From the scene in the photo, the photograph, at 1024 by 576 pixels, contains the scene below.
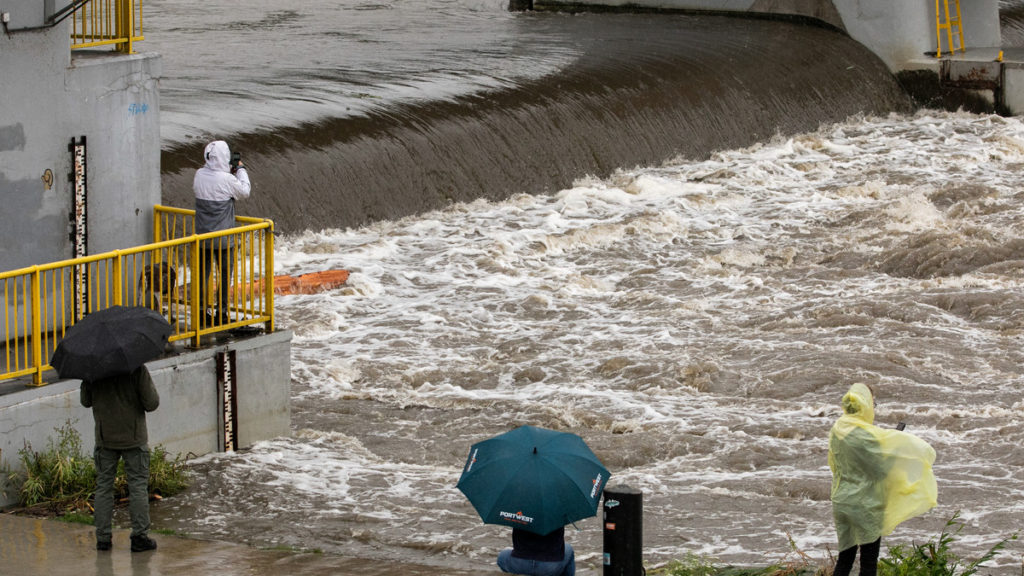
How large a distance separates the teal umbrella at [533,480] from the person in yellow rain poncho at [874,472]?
123 cm

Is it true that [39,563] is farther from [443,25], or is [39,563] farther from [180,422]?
[443,25]

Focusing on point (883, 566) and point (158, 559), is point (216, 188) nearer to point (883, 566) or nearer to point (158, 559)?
point (158, 559)

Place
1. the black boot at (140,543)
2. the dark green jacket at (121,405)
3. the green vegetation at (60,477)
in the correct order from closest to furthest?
the dark green jacket at (121,405) → the black boot at (140,543) → the green vegetation at (60,477)

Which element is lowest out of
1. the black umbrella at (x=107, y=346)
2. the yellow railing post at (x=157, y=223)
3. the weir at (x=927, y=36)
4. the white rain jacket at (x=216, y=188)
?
the black umbrella at (x=107, y=346)

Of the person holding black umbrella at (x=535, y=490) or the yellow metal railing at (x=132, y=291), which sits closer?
the person holding black umbrella at (x=535, y=490)

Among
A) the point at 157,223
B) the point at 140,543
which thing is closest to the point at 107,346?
the point at 140,543

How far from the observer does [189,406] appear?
10672 mm

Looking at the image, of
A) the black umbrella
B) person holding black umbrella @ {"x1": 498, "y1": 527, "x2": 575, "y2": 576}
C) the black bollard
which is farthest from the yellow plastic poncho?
the black umbrella

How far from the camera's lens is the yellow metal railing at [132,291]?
9.87 metres

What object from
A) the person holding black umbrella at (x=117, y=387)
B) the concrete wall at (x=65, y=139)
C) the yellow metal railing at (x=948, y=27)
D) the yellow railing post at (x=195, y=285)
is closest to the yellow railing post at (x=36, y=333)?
the concrete wall at (x=65, y=139)

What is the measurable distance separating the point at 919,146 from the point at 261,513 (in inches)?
747

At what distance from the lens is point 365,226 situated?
64.7ft

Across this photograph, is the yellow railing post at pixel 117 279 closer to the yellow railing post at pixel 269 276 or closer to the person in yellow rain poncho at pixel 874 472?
the yellow railing post at pixel 269 276

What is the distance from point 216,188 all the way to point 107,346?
135 inches
